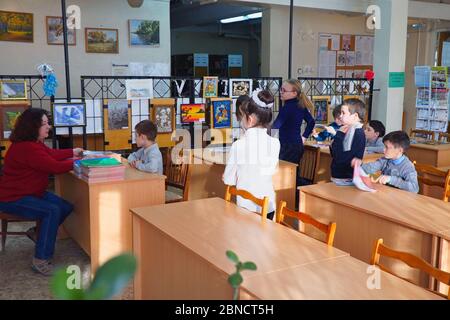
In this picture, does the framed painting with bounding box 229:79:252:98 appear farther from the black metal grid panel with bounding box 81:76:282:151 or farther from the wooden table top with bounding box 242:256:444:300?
the wooden table top with bounding box 242:256:444:300

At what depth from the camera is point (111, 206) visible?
3.35 meters

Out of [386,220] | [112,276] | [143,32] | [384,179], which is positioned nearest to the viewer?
[112,276]

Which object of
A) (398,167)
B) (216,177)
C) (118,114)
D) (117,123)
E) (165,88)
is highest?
(165,88)

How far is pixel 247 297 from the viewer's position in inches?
65.9

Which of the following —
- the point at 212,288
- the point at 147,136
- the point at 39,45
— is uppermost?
the point at 39,45

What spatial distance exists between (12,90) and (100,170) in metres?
2.42

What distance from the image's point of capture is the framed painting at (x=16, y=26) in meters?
6.49

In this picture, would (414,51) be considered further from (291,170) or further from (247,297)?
(247,297)

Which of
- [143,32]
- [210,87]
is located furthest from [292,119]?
[143,32]

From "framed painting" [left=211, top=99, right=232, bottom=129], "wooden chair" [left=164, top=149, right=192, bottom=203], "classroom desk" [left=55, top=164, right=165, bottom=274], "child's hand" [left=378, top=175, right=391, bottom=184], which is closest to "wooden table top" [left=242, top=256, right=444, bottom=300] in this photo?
"child's hand" [left=378, top=175, right=391, bottom=184]

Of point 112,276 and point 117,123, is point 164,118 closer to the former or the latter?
point 117,123

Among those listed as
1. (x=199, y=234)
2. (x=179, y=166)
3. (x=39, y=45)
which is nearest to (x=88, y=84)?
(x=39, y=45)
